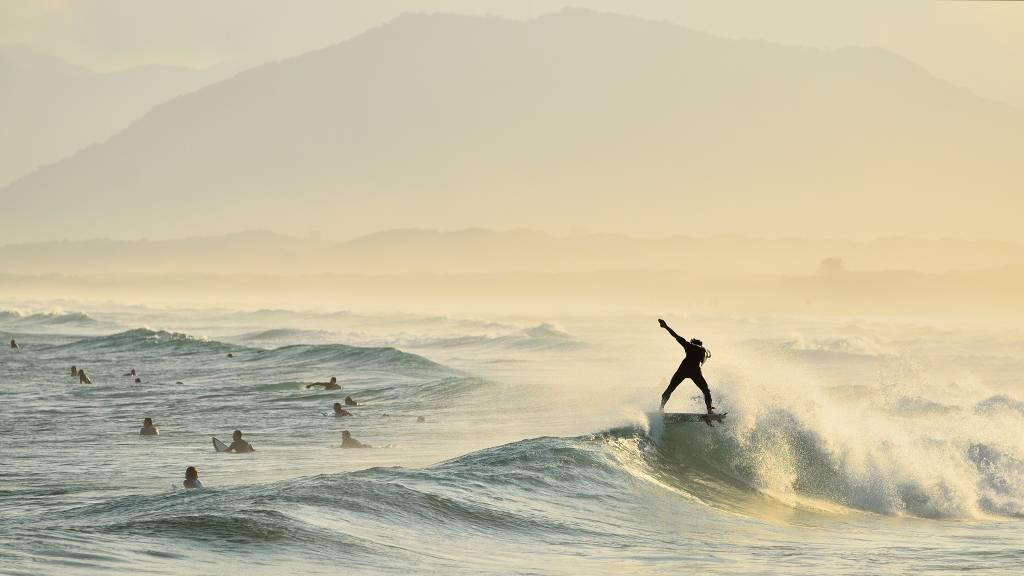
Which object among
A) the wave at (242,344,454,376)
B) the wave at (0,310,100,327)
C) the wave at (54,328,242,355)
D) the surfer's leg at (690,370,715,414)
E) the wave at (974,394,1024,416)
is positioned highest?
the wave at (0,310,100,327)

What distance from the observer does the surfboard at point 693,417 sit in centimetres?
2192

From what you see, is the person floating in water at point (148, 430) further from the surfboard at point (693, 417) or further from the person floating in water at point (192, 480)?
the surfboard at point (693, 417)

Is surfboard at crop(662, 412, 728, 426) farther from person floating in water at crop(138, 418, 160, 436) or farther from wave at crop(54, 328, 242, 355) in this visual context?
wave at crop(54, 328, 242, 355)

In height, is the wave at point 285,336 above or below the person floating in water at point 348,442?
above

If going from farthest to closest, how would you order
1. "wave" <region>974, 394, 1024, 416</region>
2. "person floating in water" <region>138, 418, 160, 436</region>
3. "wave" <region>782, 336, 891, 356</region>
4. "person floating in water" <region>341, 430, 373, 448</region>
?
"wave" <region>782, 336, 891, 356</region>
"wave" <region>974, 394, 1024, 416</region>
"person floating in water" <region>138, 418, 160, 436</region>
"person floating in water" <region>341, 430, 373, 448</region>

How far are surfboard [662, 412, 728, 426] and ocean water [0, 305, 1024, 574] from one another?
0.19 metres

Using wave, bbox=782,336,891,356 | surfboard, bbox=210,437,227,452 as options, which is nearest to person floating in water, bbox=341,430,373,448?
surfboard, bbox=210,437,227,452

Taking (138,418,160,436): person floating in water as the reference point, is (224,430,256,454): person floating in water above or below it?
below

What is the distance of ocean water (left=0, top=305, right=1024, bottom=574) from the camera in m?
14.7

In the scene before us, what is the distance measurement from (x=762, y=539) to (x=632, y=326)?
7889 cm

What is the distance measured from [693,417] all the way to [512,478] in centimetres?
425

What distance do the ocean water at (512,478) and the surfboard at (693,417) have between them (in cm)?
19

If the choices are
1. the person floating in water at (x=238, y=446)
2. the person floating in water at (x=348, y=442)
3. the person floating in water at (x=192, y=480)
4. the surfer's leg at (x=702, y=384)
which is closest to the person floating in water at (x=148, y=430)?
the person floating in water at (x=238, y=446)

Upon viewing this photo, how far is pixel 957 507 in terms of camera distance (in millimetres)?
20766
